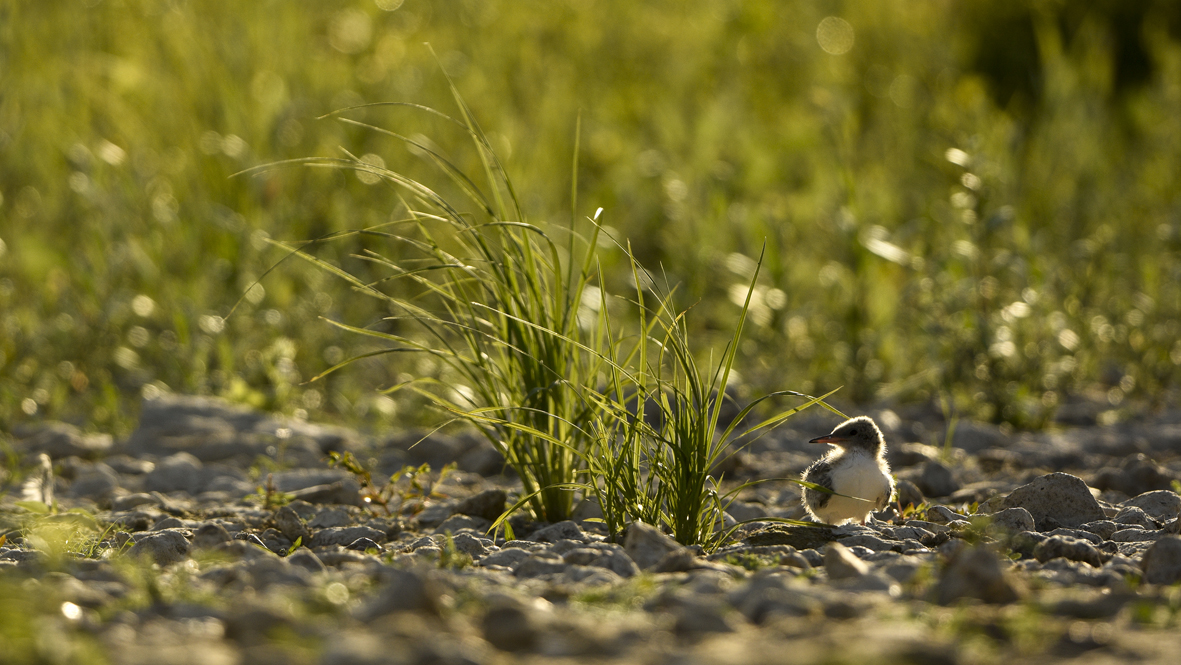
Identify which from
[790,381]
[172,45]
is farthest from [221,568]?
[172,45]

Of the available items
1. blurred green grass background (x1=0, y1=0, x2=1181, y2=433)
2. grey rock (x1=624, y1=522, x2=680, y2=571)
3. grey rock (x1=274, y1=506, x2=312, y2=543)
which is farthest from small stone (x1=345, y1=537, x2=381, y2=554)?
blurred green grass background (x1=0, y1=0, x2=1181, y2=433)

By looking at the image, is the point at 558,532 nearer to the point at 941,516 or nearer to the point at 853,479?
the point at 853,479

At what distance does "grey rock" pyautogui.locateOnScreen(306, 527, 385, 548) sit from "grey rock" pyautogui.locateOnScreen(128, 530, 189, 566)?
16.0 inches

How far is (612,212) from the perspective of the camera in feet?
26.2

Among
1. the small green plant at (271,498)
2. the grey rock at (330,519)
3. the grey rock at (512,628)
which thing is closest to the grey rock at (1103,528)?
the grey rock at (512,628)

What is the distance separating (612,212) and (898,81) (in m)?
3.39

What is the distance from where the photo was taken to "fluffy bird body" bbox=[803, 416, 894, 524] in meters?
3.31

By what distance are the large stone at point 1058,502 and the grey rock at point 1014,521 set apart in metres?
0.16

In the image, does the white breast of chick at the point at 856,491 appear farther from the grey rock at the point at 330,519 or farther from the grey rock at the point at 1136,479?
the grey rock at the point at 330,519

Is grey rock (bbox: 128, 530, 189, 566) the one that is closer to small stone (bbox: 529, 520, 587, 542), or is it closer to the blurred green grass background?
small stone (bbox: 529, 520, 587, 542)

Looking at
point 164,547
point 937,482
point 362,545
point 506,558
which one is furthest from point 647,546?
point 937,482

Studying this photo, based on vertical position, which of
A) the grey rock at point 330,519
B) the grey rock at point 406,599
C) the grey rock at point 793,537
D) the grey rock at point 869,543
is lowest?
the grey rock at point 330,519

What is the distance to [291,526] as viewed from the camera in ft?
11.0

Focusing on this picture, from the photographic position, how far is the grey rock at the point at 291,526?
3352mm
